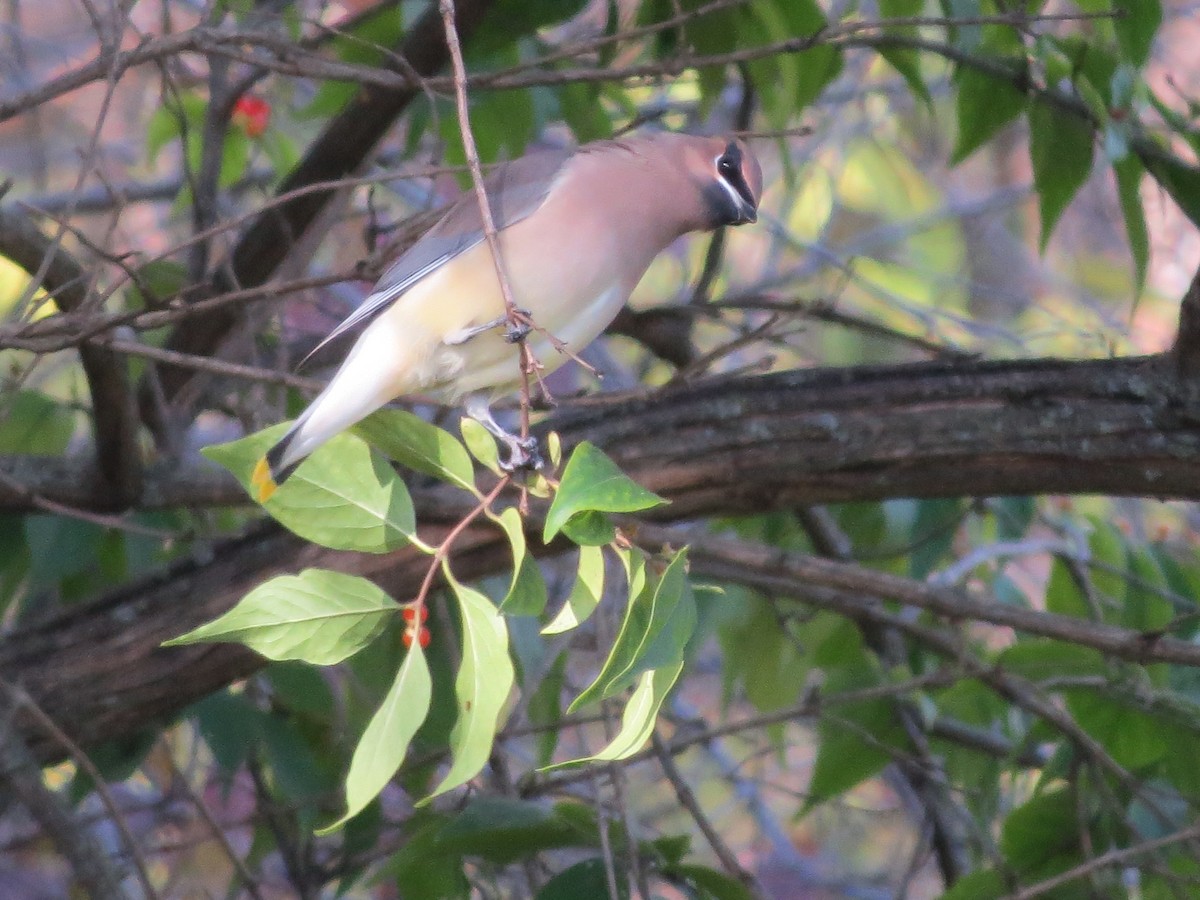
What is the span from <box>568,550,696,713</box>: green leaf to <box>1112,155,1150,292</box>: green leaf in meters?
1.43

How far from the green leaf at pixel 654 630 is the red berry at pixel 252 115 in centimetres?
238

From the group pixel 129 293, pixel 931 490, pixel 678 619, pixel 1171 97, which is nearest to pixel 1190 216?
pixel 931 490

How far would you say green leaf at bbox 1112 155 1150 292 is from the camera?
2.53 metres

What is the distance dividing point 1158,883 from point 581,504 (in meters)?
1.89

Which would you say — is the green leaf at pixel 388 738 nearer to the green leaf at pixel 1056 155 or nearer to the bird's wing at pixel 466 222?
the bird's wing at pixel 466 222

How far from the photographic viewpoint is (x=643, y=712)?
1.44 metres

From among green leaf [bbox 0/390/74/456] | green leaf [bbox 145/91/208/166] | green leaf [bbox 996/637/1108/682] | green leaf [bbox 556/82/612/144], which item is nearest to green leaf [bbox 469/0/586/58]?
green leaf [bbox 556/82/612/144]

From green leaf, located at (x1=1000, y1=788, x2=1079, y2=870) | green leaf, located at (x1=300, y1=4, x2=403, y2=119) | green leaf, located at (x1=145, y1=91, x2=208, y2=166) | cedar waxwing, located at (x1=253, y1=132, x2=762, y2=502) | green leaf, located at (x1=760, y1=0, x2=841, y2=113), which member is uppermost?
green leaf, located at (x1=145, y1=91, x2=208, y2=166)

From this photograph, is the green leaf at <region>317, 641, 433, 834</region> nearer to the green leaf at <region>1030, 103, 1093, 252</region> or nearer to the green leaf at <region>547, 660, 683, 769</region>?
the green leaf at <region>547, 660, 683, 769</region>

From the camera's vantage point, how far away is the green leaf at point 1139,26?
2.42 meters

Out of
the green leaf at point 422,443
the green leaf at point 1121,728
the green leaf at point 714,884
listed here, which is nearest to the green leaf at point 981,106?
the green leaf at point 1121,728

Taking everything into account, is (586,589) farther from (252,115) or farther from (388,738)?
(252,115)

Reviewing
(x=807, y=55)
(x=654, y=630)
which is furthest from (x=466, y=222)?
(x=654, y=630)

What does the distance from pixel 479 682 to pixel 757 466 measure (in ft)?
3.71
